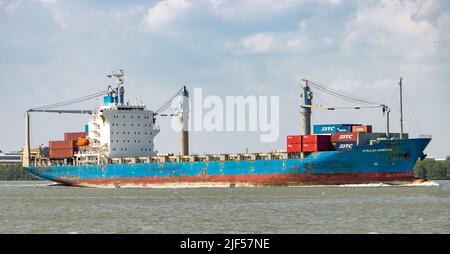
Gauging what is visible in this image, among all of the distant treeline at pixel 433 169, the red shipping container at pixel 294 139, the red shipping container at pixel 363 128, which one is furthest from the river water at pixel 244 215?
the distant treeline at pixel 433 169

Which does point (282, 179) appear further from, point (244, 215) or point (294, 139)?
point (244, 215)

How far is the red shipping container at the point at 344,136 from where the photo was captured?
74.2 metres

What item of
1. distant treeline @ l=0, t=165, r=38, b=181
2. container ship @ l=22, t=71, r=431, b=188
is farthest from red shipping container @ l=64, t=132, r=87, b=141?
distant treeline @ l=0, t=165, r=38, b=181

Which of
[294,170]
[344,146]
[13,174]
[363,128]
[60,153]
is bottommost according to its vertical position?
[13,174]

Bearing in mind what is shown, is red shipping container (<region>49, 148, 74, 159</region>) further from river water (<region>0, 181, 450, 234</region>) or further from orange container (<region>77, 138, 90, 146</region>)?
river water (<region>0, 181, 450, 234</region>)

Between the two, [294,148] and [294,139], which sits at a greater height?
[294,139]

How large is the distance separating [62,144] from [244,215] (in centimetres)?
5792

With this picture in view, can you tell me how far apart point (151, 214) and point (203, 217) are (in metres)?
3.67

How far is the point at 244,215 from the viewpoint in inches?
1681

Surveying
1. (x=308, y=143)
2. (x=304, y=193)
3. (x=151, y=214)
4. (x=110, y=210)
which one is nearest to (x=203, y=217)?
(x=151, y=214)

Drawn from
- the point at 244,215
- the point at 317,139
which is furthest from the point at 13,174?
the point at 244,215

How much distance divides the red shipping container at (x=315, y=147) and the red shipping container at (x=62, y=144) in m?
32.0

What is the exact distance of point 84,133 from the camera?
97.8 metres
